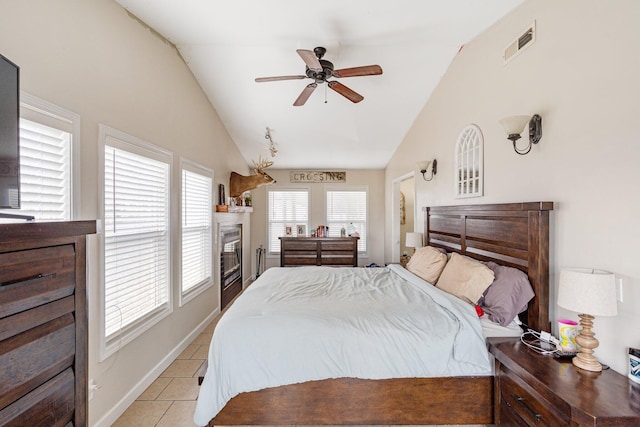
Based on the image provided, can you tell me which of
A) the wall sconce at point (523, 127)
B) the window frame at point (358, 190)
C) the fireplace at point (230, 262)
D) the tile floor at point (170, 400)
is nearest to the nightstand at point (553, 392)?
the wall sconce at point (523, 127)

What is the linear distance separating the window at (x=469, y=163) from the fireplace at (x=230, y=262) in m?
3.30

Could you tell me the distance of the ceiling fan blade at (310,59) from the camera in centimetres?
221

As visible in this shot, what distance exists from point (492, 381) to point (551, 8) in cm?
253

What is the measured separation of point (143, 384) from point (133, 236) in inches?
49.5

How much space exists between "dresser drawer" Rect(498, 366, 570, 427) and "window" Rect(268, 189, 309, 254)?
4869 mm

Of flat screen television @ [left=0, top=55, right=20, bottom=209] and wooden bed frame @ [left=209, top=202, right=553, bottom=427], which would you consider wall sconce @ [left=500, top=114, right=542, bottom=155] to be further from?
flat screen television @ [left=0, top=55, right=20, bottom=209]

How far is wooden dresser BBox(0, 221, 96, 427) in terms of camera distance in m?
0.86

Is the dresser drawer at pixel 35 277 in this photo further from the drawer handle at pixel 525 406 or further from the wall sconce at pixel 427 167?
the wall sconce at pixel 427 167

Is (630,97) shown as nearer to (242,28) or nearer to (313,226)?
(242,28)

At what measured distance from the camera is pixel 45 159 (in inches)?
63.9

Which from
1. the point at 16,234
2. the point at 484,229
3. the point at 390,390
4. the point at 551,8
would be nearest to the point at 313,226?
the point at 484,229

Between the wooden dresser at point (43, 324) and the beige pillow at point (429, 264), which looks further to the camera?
the beige pillow at point (429, 264)

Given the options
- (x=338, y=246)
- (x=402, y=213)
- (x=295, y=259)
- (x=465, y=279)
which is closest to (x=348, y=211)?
(x=338, y=246)

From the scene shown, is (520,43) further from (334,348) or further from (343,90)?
(334,348)
